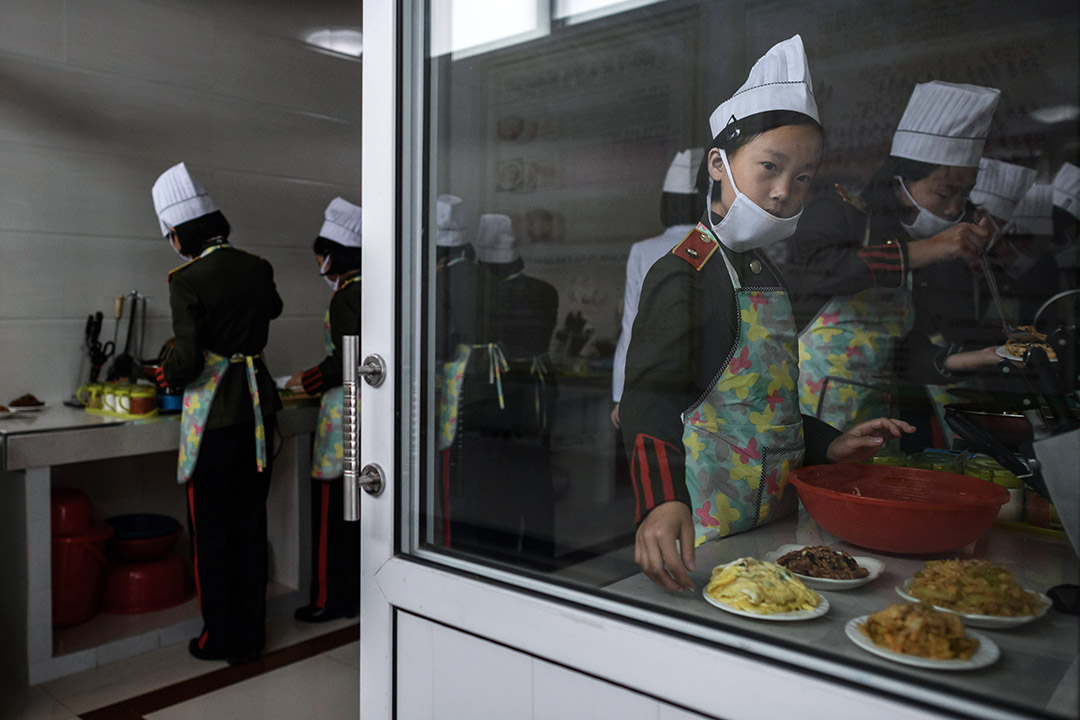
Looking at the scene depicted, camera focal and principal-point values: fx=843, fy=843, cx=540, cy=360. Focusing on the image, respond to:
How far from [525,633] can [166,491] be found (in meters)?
2.33

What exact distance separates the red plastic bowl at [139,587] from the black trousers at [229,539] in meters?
0.24

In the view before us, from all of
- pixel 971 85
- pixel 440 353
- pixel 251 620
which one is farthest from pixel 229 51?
pixel 971 85

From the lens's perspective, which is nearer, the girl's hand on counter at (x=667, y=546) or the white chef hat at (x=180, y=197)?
the girl's hand on counter at (x=667, y=546)

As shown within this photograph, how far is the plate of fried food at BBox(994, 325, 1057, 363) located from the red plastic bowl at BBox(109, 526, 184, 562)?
2495 millimetres

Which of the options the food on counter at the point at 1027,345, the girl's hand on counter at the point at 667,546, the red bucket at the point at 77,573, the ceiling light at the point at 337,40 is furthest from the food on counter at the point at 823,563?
the ceiling light at the point at 337,40

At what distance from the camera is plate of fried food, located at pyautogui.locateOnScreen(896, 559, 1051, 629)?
0.84 meters

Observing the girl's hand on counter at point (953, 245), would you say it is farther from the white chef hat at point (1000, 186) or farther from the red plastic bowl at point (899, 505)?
the red plastic bowl at point (899, 505)

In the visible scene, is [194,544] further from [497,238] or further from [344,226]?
[497,238]

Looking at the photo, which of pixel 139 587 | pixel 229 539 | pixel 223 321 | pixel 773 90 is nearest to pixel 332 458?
pixel 229 539

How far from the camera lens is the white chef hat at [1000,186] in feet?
3.15

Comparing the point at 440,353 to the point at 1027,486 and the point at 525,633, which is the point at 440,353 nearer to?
the point at 525,633

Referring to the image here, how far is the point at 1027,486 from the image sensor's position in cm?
101

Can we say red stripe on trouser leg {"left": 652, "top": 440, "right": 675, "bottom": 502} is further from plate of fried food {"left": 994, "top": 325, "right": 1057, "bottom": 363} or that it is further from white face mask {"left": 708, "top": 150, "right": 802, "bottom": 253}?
plate of fried food {"left": 994, "top": 325, "right": 1057, "bottom": 363}

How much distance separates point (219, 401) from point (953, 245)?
1.99 metres
